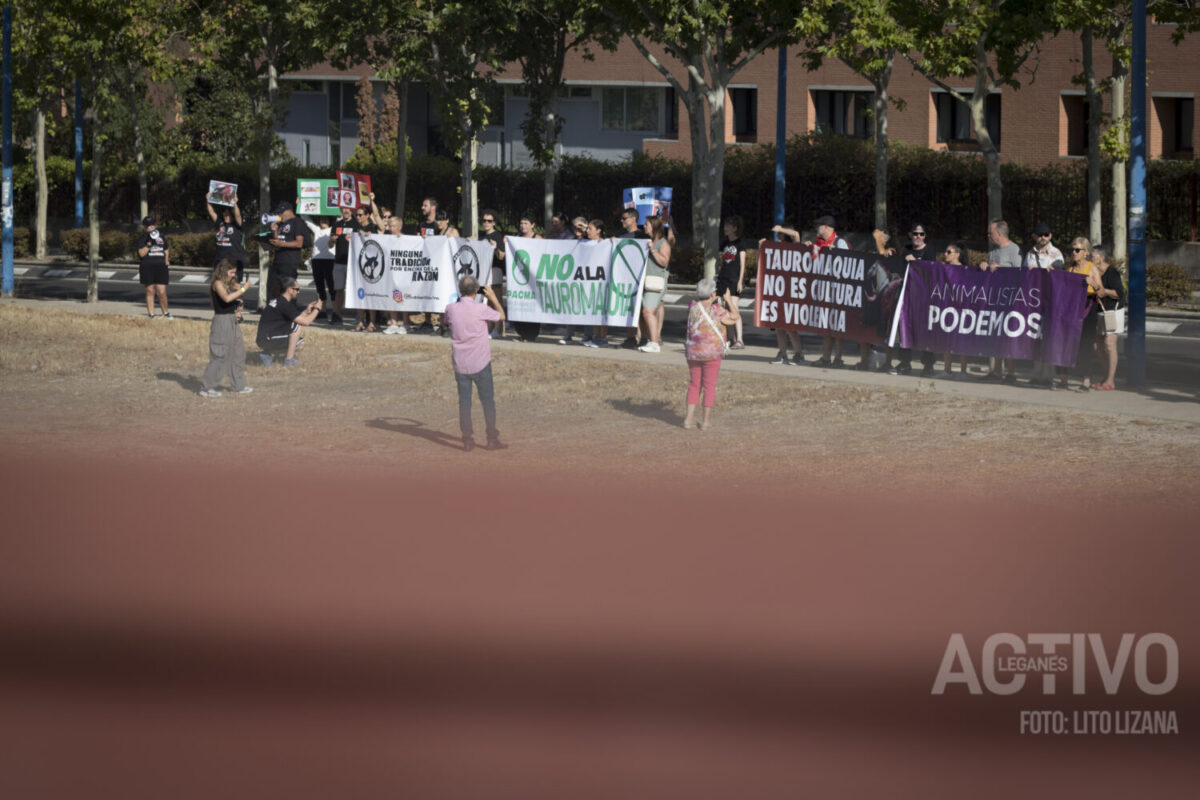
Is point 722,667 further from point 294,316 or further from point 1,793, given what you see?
point 294,316

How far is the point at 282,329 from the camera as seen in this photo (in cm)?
2005

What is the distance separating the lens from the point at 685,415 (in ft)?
53.6

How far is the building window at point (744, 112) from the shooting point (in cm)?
4703

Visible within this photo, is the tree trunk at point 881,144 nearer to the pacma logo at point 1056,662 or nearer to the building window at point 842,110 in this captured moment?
the building window at point 842,110

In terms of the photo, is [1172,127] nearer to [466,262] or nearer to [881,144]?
[881,144]

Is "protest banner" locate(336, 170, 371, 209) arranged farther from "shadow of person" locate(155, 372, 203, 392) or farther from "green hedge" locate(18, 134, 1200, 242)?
"green hedge" locate(18, 134, 1200, 242)

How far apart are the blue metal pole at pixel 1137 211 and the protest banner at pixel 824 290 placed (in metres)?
2.66

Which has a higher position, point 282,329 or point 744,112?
point 744,112

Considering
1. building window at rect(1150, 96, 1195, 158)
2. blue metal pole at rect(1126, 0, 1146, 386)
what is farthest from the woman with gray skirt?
building window at rect(1150, 96, 1195, 158)

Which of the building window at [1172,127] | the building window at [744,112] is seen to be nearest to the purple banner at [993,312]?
the building window at [1172,127]

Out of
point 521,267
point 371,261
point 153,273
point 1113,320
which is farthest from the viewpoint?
point 153,273

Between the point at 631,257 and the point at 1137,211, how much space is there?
6508 mm

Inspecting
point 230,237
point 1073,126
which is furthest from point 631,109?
point 230,237

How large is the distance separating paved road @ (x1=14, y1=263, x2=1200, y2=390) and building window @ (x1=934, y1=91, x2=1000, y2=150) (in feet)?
47.5
